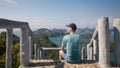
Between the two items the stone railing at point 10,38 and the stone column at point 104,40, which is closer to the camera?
the stone railing at point 10,38

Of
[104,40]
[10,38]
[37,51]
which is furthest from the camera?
[37,51]

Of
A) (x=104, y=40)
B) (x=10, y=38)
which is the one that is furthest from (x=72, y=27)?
(x=10, y=38)

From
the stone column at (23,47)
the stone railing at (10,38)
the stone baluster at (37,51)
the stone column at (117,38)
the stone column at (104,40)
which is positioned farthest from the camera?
the stone baluster at (37,51)

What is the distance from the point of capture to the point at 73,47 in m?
7.02

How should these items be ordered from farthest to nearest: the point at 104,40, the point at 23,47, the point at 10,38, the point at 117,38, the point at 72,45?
the point at 72,45 < the point at 23,47 < the point at 117,38 < the point at 104,40 < the point at 10,38

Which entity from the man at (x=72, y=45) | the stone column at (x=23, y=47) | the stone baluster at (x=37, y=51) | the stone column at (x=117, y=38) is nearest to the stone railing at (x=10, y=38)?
the stone column at (x=23, y=47)

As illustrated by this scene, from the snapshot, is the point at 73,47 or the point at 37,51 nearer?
the point at 73,47

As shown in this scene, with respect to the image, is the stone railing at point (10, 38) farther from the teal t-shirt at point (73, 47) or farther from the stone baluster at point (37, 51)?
the stone baluster at point (37, 51)

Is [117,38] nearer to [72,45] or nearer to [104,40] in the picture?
[104,40]

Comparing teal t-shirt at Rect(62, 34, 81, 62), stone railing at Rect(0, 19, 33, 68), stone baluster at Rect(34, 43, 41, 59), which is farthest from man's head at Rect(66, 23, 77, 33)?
stone baluster at Rect(34, 43, 41, 59)

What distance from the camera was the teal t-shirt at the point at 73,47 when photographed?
6.97m

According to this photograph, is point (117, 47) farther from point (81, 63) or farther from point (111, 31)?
point (81, 63)

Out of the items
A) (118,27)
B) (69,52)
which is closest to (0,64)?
(69,52)

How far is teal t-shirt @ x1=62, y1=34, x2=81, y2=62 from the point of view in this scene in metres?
6.97
